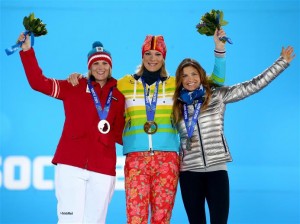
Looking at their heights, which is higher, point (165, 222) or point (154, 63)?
point (154, 63)

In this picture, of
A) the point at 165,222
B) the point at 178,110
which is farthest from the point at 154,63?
the point at 165,222

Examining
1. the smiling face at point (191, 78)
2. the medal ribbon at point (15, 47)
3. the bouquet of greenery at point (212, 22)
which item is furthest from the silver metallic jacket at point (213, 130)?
the medal ribbon at point (15, 47)

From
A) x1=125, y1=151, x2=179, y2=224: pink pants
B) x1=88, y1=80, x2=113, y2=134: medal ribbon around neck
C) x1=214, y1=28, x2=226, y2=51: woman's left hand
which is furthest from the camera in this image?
x1=214, y1=28, x2=226, y2=51: woman's left hand

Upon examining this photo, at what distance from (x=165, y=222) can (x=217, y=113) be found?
70 cm

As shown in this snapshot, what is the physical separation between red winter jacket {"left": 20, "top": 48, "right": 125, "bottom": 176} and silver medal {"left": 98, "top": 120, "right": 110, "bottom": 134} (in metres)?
0.02

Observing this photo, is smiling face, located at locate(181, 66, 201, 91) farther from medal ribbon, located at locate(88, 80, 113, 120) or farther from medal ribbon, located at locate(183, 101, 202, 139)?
medal ribbon, located at locate(88, 80, 113, 120)

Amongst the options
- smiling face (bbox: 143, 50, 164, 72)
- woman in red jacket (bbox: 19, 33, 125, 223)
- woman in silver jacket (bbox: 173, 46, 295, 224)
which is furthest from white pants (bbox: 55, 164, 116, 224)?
smiling face (bbox: 143, 50, 164, 72)

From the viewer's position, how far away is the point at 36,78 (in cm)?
379

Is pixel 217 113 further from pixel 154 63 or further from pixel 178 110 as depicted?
pixel 154 63

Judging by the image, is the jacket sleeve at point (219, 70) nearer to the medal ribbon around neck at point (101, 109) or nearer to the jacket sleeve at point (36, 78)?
the medal ribbon around neck at point (101, 109)

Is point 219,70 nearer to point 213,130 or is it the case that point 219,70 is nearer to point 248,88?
point 248,88

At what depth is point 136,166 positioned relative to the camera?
371cm

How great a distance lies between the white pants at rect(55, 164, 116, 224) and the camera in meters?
3.69

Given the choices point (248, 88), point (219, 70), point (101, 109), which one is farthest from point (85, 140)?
point (248, 88)
